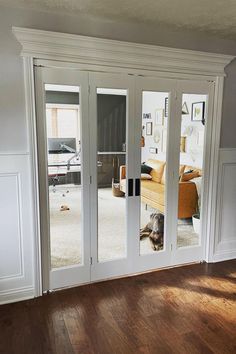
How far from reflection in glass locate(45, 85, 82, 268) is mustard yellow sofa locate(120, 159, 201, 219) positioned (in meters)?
0.51

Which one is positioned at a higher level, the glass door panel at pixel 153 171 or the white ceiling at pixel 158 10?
the white ceiling at pixel 158 10

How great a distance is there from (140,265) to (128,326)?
893 mm

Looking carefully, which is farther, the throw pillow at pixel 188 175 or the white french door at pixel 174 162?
the throw pillow at pixel 188 175

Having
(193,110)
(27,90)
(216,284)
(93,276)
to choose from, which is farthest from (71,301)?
(193,110)

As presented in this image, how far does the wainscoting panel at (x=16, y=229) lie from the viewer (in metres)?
2.52

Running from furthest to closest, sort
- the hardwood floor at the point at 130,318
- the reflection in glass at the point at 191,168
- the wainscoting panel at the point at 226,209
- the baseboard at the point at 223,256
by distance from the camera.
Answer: the baseboard at the point at 223,256 → the wainscoting panel at the point at 226,209 → the reflection in glass at the point at 191,168 → the hardwood floor at the point at 130,318

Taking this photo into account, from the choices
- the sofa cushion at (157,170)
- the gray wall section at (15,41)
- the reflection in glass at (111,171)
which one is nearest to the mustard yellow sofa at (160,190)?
the sofa cushion at (157,170)

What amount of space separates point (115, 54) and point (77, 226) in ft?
5.50

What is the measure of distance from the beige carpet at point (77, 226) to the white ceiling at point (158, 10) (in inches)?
61.0

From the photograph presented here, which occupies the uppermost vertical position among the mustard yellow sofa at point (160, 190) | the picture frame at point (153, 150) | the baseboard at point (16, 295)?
the picture frame at point (153, 150)

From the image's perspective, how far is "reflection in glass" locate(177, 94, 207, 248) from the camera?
3.16m

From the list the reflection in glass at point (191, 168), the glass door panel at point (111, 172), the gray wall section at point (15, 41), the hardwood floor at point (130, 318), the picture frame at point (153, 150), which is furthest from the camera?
the reflection in glass at point (191, 168)

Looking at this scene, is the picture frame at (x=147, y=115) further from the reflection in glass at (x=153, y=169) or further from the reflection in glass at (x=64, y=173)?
the reflection in glass at (x=64, y=173)

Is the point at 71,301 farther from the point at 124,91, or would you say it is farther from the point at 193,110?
the point at 193,110
